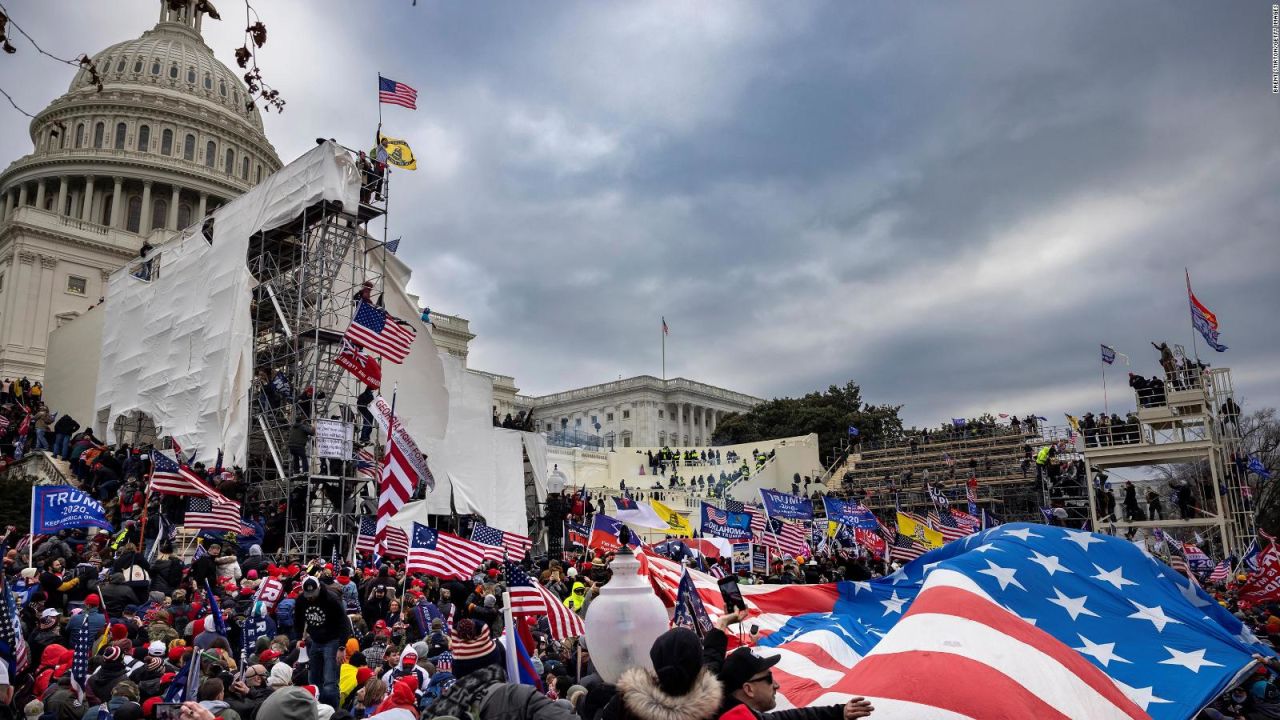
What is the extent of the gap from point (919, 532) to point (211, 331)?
21574mm

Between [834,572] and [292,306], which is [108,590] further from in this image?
[292,306]

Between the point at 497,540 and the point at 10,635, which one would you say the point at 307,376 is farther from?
the point at 10,635

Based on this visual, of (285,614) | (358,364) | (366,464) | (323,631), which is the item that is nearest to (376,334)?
(358,364)

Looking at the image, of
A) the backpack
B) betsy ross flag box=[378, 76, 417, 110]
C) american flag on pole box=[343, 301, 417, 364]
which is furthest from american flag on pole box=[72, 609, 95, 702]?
betsy ross flag box=[378, 76, 417, 110]

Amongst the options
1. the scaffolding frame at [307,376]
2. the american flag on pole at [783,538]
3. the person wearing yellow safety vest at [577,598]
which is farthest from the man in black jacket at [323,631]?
the scaffolding frame at [307,376]

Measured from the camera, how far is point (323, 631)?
8.98 meters

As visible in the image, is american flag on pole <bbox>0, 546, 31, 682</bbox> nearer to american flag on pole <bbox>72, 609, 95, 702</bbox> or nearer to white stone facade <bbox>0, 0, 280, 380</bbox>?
american flag on pole <bbox>72, 609, 95, 702</bbox>

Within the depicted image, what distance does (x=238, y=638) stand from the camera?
420 inches

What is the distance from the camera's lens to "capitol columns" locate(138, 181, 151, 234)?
6469 centimetres

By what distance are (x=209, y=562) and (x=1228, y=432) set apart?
30.8 meters

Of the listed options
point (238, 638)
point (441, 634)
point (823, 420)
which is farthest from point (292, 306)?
point (823, 420)

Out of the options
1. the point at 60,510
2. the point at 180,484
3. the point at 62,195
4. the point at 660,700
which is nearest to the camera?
the point at 660,700

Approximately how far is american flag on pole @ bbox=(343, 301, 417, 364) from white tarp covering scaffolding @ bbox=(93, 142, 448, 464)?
6.98 meters

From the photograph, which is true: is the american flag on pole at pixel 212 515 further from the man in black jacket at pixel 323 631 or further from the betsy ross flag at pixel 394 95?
the betsy ross flag at pixel 394 95
